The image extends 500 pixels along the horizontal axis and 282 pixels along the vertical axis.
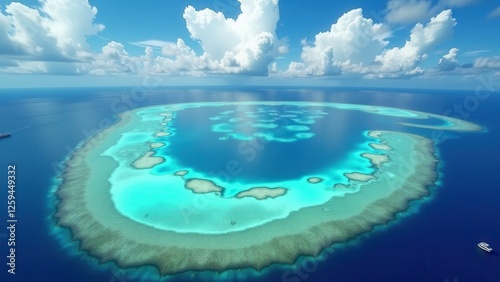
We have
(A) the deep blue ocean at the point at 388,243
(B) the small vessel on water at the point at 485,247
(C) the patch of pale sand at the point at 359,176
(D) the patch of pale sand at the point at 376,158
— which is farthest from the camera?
(D) the patch of pale sand at the point at 376,158

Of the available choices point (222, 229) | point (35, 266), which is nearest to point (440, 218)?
point (222, 229)

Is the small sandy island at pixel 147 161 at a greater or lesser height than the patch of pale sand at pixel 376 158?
lesser

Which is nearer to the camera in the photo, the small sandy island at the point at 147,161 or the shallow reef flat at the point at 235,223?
the shallow reef flat at the point at 235,223

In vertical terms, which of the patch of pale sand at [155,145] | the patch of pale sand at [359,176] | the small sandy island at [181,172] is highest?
the patch of pale sand at [155,145]

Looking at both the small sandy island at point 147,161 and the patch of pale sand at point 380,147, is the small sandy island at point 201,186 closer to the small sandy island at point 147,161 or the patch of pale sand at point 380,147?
the small sandy island at point 147,161

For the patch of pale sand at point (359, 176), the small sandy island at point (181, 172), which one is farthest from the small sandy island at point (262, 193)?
the patch of pale sand at point (359, 176)

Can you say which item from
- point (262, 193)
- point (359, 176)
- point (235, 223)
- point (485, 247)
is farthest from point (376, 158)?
point (235, 223)
